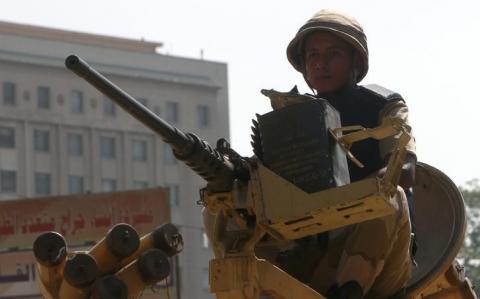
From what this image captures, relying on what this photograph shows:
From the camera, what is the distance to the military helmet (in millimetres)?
11875

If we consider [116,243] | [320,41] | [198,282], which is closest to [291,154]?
[116,243]

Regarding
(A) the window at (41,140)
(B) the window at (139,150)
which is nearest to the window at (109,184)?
(B) the window at (139,150)

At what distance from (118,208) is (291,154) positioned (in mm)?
44292

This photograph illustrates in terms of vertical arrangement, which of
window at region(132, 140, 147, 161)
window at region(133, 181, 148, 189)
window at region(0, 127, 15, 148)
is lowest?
window at region(133, 181, 148, 189)

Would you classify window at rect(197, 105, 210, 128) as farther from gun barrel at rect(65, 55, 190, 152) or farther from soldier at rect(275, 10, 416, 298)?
gun barrel at rect(65, 55, 190, 152)

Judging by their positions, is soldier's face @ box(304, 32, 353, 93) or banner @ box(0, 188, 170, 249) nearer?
soldier's face @ box(304, 32, 353, 93)

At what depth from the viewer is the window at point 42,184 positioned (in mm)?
131875

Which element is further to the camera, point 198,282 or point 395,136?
point 198,282

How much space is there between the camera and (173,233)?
10.2 m

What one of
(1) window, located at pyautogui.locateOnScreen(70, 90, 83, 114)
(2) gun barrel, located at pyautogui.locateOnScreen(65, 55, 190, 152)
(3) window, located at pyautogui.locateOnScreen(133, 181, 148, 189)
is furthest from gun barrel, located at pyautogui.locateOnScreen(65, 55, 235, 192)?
(1) window, located at pyautogui.locateOnScreen(70, 90, 83, 114)

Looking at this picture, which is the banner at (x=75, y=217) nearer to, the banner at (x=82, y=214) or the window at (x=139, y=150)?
the banner at (x=82, y=214)

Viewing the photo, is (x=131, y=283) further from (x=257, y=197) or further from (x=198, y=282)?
(x=198, y=282)

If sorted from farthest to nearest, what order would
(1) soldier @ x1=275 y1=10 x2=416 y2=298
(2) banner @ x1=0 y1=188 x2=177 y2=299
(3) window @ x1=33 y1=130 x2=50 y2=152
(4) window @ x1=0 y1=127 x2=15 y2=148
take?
(3) window @ x1=33 y1=130 x2=50 y2=152 → (4) window @ x1=0 y1=127 x2=15 y2=148 → (2) banner @ x1=0 y1=188 x2=177 y2=299 → (1) soldier @ x1=275 y1=10 x2=416 y2=298

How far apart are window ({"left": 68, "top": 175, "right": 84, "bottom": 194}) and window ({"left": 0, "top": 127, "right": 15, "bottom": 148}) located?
17.8 ft
